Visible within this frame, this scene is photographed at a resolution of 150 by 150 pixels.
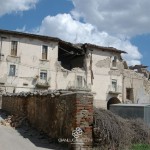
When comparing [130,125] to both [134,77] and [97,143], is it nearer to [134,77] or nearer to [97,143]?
[97,143]

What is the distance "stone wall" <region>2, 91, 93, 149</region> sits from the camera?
856 centimetres

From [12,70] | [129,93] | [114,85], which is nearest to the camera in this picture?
[12,70]

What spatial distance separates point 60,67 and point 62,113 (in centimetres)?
2831

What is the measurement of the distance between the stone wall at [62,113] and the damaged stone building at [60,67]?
2135 cm

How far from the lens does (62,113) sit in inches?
378

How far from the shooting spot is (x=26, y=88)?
115 ft

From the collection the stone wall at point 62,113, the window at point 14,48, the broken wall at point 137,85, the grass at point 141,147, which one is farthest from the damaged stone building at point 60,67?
the grass at point 141,147

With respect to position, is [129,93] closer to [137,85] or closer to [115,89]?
[137,85]

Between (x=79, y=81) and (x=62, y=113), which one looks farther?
(x=79, y=81)

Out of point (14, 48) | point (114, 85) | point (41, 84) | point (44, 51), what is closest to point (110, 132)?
point (41, 84)

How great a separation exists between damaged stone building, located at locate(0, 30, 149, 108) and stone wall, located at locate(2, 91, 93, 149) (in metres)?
21.4

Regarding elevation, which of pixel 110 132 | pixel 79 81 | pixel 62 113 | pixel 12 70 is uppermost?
pixel 12 70

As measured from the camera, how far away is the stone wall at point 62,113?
8.56 meters

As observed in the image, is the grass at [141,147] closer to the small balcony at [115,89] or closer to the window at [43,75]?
the window at [43,75]
